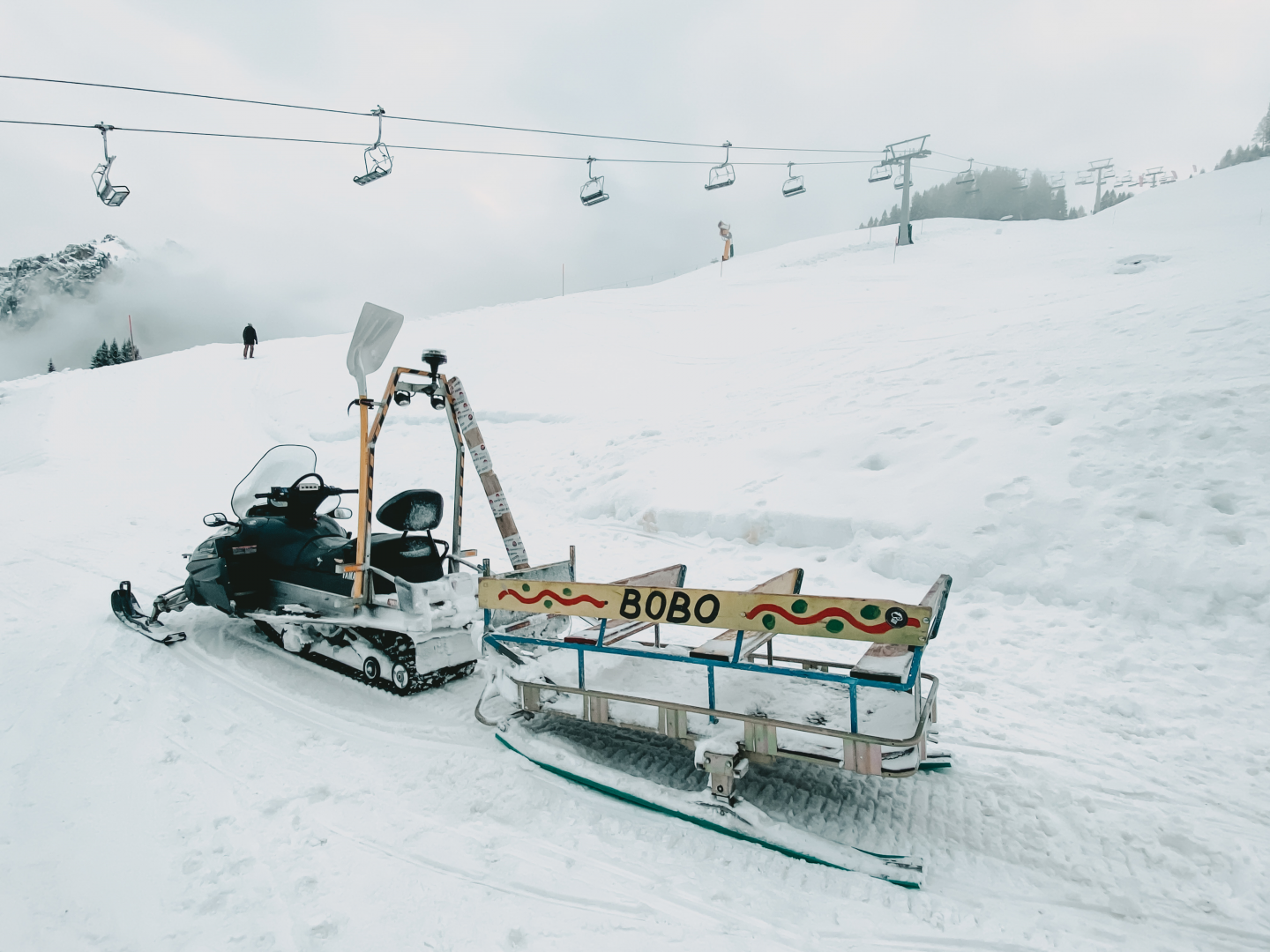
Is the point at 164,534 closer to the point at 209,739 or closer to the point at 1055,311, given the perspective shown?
the point at 209,739

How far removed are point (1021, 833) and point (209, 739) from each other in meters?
4.39

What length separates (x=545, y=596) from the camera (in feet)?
11.8

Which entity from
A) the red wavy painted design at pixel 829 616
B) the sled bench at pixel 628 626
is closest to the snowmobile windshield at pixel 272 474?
the sled bench at pixel 628 626

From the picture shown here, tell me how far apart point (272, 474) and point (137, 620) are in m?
1.66

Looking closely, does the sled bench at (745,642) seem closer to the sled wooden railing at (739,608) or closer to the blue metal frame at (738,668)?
the blue metal frame at (738,668)

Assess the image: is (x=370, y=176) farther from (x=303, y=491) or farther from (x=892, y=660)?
(x=892, y=660)

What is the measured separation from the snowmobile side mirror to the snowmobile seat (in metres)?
0.91

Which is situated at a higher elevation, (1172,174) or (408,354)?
(1172,174)

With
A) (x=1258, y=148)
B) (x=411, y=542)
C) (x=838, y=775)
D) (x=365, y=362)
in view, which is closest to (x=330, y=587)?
(x=411, y=542)

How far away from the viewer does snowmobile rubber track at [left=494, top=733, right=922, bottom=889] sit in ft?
9.04

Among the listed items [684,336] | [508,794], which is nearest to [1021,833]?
[508,794]

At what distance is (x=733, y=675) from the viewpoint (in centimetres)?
379

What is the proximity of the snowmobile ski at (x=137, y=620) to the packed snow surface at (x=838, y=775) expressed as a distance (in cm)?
11

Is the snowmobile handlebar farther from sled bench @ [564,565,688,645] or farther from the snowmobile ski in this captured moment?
sled bench @ [564,565,688,645]
